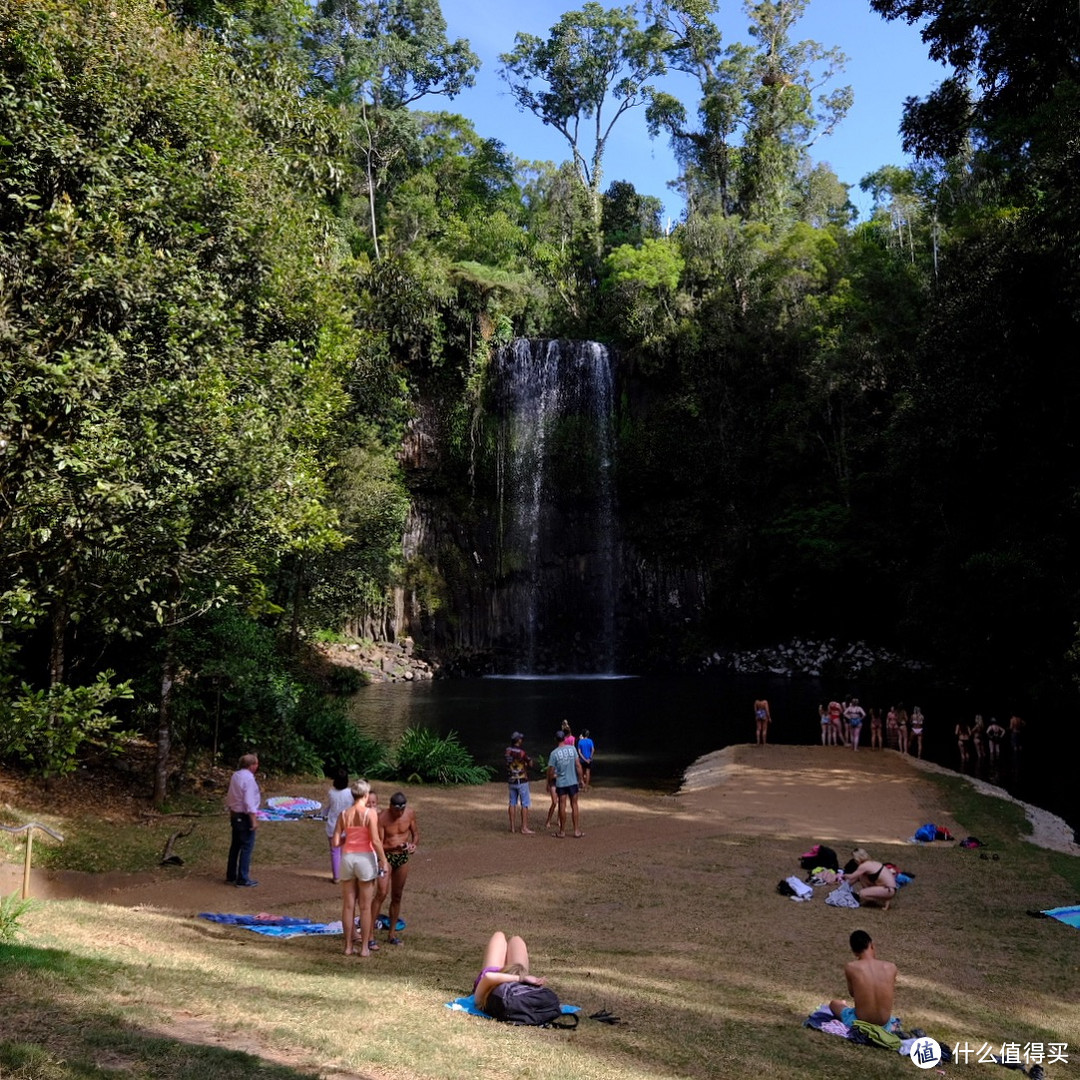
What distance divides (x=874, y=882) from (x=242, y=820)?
7.66 meters

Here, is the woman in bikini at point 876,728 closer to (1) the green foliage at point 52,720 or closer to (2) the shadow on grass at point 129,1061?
(1) the green foliage at point 52,720

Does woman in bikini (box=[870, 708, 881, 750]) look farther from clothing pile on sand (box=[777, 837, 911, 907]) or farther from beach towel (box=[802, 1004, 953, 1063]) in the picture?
beach towel (box=[802, 1004, 953, 1063])

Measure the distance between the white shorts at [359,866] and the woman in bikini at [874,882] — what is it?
6265 millimetres

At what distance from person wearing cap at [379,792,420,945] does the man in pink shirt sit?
234cm

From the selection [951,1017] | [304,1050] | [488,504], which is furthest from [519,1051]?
[488,504]

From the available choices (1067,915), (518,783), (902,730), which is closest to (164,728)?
(518,783)

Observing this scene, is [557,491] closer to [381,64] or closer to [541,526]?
[541,526]

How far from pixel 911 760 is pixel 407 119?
46137 mm

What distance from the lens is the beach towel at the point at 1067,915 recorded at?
10.3m

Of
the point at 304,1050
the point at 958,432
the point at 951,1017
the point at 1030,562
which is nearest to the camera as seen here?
the point at 304,1050

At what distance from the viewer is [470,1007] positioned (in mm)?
6473

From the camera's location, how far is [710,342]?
46.9 metres

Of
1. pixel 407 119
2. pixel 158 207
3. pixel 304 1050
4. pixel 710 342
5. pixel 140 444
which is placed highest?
pixel 407 119

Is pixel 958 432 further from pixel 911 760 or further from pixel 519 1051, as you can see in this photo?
pixel 519 1051
